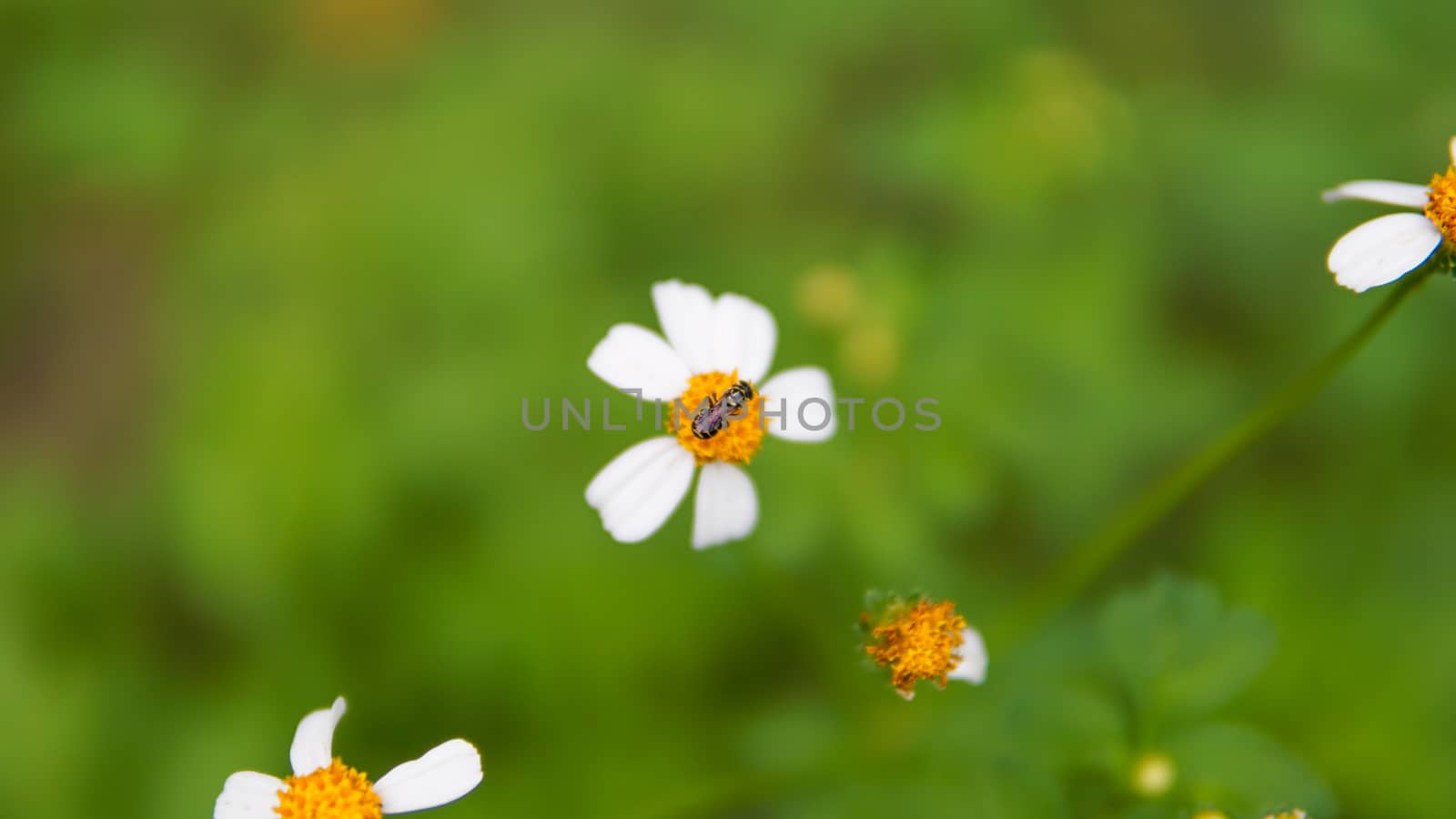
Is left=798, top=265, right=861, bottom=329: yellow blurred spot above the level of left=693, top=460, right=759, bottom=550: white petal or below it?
above

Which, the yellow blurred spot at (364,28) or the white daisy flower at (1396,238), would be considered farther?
the yellow blurred spot at (364,28)

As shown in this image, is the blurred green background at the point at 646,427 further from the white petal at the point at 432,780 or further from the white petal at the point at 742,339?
the white petal at the point at 432,780

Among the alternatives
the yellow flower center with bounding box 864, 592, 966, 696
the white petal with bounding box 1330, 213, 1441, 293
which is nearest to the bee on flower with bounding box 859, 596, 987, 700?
the yellow flower center with bounding box 864, 592, 966, 696

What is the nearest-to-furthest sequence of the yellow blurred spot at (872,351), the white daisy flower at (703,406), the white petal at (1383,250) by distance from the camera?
the white petal at (1383,250)
the white daisy flower at (703,406)
the yellow blurred spot at (872,351)

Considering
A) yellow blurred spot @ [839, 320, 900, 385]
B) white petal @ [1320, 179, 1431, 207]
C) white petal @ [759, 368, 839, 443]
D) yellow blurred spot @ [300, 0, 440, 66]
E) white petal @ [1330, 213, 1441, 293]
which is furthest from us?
yellow blurred spot @ [300, 0, 440, 66]

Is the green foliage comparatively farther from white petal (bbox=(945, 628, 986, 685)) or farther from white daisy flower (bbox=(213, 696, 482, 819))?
white daisy flower (bbox=(213, 696, 482, 819))

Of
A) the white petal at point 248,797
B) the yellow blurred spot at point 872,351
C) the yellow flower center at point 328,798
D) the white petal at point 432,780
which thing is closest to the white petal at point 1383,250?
the yellow blurred spot at point 872,351

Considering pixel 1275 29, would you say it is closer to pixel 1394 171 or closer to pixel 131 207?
pixel 1394 171

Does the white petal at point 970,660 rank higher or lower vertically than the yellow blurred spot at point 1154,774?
higher
